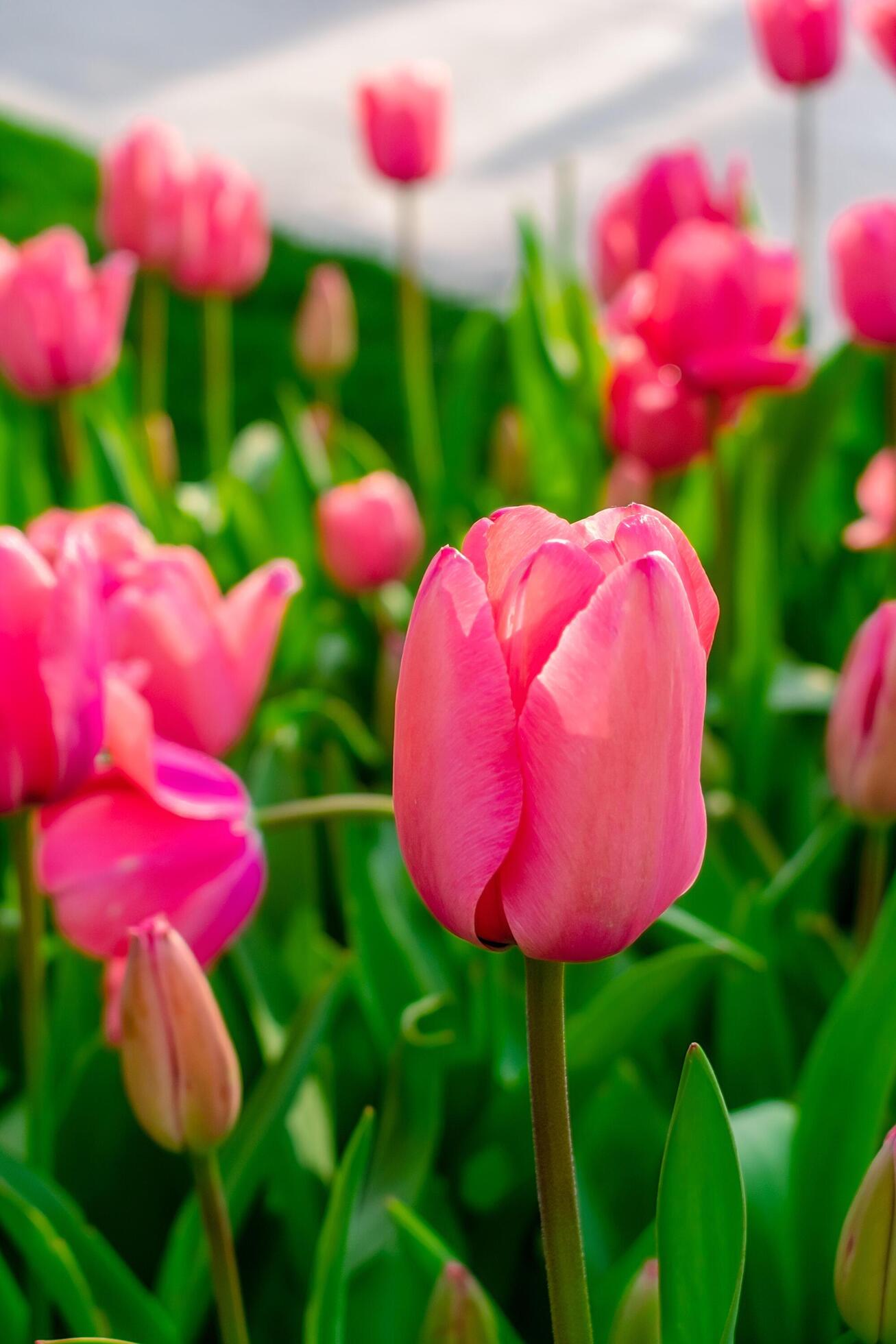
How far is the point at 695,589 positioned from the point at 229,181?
4.60 ft

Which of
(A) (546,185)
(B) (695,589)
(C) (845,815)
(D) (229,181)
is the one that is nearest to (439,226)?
(A) (546,185)

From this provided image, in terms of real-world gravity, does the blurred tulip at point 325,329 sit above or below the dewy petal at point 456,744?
above

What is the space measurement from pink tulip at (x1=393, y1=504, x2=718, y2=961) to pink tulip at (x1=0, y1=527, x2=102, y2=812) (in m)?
0.22

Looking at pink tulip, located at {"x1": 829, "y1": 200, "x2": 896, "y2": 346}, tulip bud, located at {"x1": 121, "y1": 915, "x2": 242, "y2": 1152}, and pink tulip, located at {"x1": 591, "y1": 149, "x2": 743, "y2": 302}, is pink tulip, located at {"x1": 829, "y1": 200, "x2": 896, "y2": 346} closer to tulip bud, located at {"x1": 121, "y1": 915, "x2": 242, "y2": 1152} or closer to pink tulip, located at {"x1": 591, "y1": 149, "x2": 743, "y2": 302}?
pink tulip, located at {"x1": 591, "y1": 149, "x2": 743, "y2": 302}

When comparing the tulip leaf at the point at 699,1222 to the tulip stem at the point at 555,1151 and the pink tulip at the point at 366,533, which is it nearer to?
the tulip stem at the point at 555,1151

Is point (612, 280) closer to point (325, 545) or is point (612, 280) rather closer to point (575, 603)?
point (325, 545)

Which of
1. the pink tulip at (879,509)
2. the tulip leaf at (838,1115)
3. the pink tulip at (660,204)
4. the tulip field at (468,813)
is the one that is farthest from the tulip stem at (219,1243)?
the pink tulip at (660,204)

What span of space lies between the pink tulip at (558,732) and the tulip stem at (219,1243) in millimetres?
209

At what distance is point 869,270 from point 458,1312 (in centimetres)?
84

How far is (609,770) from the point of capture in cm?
40

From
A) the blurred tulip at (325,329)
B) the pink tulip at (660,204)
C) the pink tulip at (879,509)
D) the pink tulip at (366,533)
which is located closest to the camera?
the pink tulip at (879,509)

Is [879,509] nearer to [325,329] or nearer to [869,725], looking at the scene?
[869,725]

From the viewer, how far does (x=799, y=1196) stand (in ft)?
2.31

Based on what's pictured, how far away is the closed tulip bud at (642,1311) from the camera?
1.83 ft
